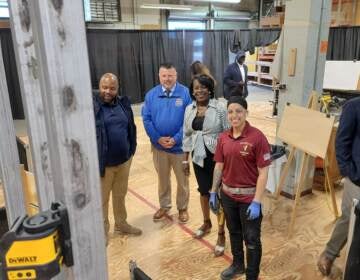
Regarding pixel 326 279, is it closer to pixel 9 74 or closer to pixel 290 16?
pixel 290 16

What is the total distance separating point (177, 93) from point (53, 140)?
2.52 m

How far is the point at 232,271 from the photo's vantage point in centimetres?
261

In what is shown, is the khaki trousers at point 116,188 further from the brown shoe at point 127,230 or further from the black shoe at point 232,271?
the black shoe at point 232,271

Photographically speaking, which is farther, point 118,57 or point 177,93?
point 118,57

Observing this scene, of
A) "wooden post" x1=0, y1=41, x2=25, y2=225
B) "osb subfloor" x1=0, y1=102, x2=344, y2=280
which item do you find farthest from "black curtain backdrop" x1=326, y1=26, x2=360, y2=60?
"wooden post" x1=0, y1=41, x2=25, y2=225

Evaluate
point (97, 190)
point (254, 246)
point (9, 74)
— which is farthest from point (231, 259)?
point (9, 74)

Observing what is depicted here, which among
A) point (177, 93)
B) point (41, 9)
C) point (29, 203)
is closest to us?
point (41, 9)

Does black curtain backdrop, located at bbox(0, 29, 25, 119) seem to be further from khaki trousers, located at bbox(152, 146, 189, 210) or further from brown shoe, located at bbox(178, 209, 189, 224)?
brown shoe, located at bbox(178, 209, 189, 224)

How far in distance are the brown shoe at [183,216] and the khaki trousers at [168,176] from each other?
40 mm

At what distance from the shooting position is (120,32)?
319 inches

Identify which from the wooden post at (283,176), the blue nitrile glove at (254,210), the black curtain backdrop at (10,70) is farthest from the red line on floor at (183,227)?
the black curtain backdrop at (10,70)

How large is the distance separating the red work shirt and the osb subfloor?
0.85m

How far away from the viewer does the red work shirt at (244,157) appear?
2213 millimetres

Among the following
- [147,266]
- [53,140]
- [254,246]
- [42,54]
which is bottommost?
[147,266]
